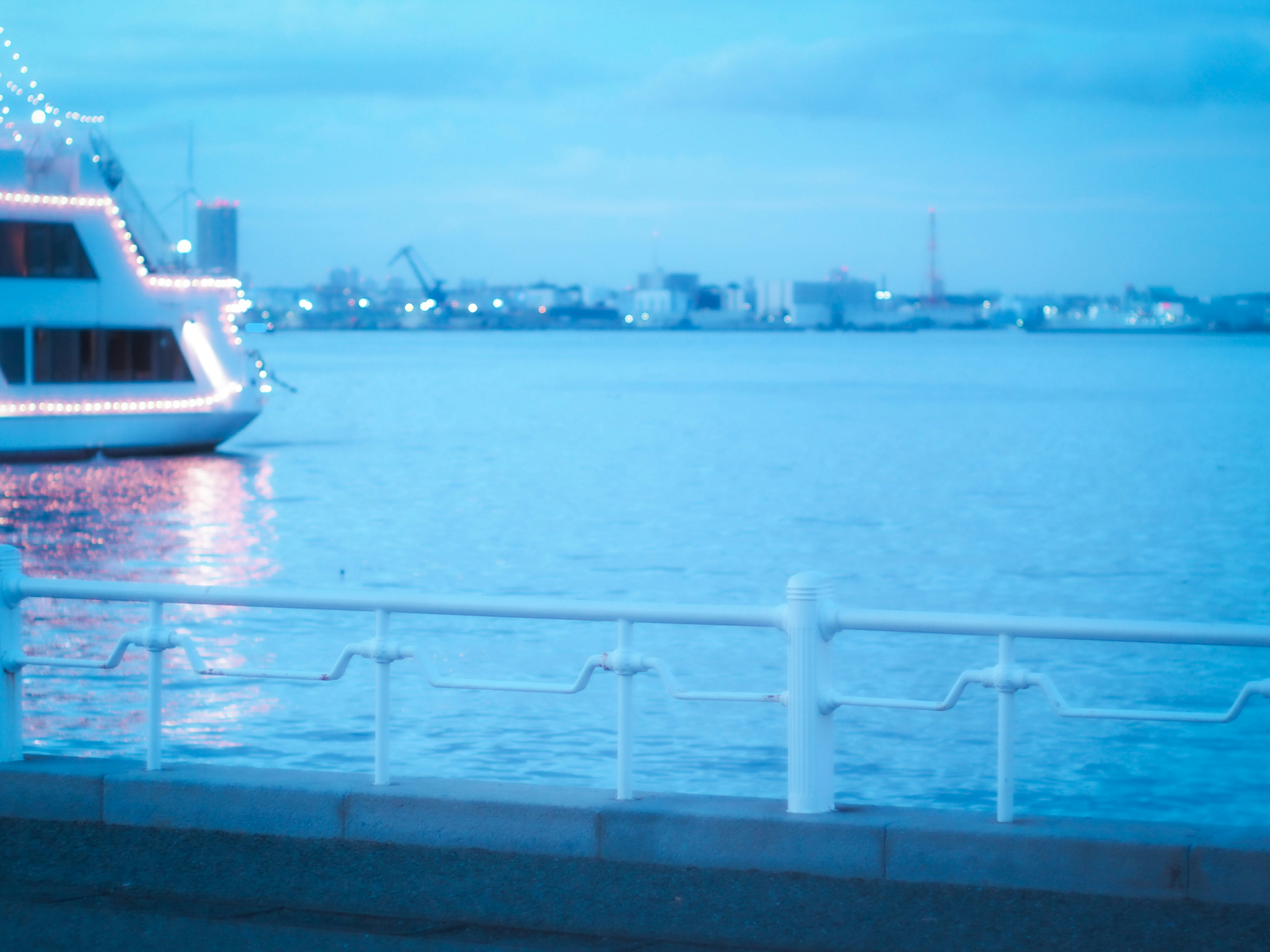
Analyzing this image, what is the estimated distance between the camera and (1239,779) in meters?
12.9

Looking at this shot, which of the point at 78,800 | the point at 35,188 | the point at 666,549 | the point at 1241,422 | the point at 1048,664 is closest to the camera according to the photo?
the point at 78,800

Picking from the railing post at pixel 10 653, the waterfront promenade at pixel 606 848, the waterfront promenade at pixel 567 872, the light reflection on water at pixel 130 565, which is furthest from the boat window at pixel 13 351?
the waterfront promenade at pixel 567 872

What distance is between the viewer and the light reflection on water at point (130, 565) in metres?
13.9

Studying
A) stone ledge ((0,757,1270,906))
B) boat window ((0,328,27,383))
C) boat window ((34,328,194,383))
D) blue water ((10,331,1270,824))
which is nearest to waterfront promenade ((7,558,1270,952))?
stone ledge ((0,757,1270,906))

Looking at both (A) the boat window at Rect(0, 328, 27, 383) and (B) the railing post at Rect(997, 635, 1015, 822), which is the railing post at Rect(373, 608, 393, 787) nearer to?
(B) the railing post at Rect(997, 635, 1015, 822)

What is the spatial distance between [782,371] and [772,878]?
17553 cm

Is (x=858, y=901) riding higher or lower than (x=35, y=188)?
lower

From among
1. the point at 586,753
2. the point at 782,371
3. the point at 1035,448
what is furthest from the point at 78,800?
the point at 782,371

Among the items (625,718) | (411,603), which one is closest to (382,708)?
(411,603)

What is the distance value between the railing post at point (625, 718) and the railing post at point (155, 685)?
6.12 feet

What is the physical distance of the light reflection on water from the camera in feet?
45.6

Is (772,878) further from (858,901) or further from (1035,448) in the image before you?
(1035,448)

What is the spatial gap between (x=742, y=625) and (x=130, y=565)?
815 inches

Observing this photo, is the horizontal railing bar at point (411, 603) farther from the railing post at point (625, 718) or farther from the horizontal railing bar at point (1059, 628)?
the horizontal railing bar at point (1059, 628)
